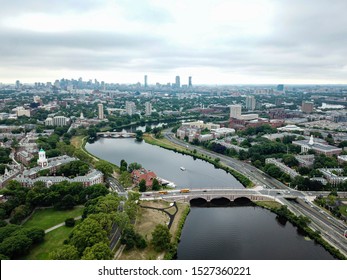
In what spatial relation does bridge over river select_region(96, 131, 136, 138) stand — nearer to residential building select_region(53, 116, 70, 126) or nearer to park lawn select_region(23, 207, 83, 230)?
residential building select_region(53, 116, 70, 126)

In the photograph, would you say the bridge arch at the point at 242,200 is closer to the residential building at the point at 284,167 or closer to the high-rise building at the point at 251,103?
the residential building at the point at 284,167

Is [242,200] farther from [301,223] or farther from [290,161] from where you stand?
[290,161]

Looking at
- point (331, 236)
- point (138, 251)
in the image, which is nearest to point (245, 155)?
point (331, 236)

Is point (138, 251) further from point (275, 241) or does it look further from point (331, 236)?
point (331, 236)

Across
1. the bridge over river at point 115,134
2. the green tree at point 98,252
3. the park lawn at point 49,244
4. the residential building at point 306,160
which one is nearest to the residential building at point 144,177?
the park lawn at point 49,244

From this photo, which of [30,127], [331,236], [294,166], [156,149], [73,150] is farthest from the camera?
[30,127]
